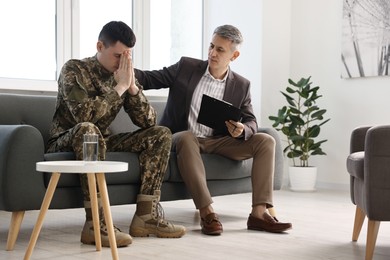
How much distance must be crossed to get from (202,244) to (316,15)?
136 inches

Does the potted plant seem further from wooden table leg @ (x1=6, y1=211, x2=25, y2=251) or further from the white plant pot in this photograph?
wooden table leg @ (x1=6, y1=211, x2=25, y2=251)

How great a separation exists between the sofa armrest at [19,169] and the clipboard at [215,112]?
2.89 ft

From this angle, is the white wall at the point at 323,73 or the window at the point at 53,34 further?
the white wall at the point at 323,73

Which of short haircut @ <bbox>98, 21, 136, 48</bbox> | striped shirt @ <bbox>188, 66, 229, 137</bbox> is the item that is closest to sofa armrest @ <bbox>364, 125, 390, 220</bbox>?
short haircut @ <bbox>98, 21, 136, 48</bbox>

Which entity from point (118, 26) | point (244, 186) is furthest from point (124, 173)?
point (244, 186)

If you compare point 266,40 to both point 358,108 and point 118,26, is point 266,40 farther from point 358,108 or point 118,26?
point 118,26

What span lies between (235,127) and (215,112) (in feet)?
0.47

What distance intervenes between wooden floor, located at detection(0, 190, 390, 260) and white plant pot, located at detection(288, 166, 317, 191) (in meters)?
1.10

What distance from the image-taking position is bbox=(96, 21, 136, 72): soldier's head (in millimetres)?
2975

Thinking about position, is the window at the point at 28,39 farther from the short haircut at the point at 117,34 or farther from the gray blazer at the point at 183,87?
the short haircut at the point at 117,34

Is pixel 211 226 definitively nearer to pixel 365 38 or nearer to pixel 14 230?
pixel 14 230

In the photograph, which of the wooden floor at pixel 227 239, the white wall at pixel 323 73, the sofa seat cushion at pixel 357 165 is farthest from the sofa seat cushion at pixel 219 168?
the white wall at pixel 323 73

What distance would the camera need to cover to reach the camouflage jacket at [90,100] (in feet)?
9.45

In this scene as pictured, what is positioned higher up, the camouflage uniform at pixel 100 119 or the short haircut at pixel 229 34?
the short haircut at pixel 229 34
